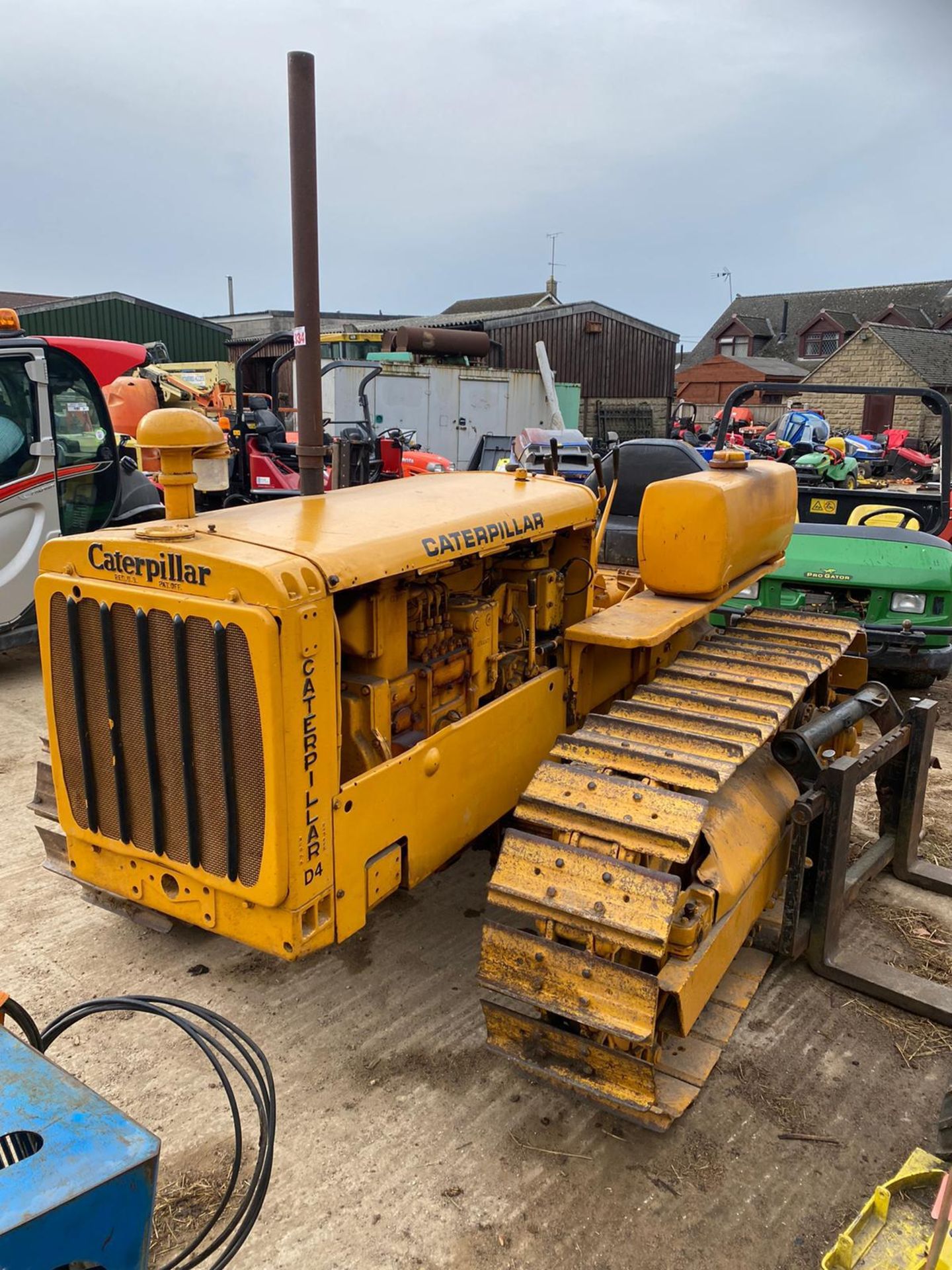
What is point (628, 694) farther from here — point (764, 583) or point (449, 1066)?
point (764, 583)

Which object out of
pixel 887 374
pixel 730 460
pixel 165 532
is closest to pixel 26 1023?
pixel 165 532

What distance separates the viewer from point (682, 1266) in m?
2.40

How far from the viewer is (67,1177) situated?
5.16 feet

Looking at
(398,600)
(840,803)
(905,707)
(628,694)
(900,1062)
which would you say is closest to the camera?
(398,600)

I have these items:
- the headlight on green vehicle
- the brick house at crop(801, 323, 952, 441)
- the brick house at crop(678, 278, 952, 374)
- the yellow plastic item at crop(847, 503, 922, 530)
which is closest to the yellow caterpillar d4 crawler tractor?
the headlight on green vehicle

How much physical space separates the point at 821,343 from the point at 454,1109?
156 ft

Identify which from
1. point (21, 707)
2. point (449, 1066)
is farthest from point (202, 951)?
point (21, 707)

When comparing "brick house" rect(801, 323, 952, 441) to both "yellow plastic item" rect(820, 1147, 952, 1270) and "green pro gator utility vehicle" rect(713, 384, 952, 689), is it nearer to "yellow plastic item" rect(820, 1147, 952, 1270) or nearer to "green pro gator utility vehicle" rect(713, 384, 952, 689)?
"green pro gator utility vehicle" rect(713, 384, 952, 689)

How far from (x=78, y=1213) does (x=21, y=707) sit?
5.42 metres

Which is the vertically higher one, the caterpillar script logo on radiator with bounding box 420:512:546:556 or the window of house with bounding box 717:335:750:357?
the window of house with bounding box 717:335:750:357

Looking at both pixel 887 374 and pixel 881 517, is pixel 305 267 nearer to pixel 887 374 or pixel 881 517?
pixel 881 517

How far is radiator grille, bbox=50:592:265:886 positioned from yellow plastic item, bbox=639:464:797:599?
79.1 inches

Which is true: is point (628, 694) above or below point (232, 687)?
below

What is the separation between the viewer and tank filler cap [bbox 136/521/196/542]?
2.55 meters
